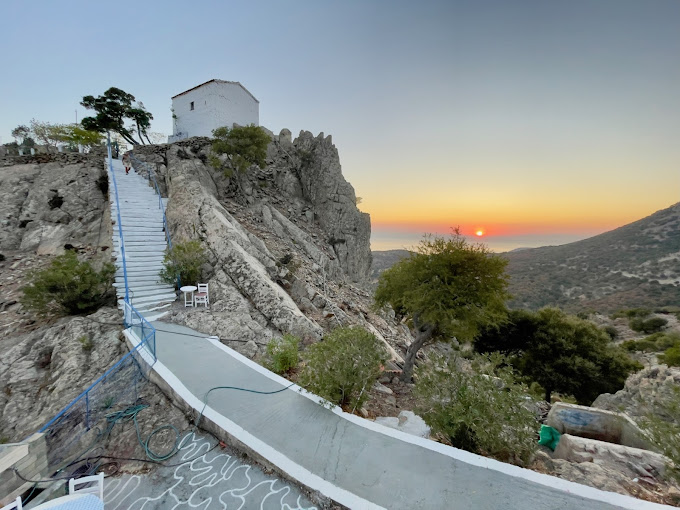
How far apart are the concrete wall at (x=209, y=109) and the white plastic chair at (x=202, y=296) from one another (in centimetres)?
2042

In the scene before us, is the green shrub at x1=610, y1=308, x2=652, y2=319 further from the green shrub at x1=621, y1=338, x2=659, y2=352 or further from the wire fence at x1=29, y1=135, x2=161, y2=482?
the wire fence at x1=29, y1=135, x2=161, y2=482

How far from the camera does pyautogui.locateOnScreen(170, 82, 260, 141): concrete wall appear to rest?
2586 cm

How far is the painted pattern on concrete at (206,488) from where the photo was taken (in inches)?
155

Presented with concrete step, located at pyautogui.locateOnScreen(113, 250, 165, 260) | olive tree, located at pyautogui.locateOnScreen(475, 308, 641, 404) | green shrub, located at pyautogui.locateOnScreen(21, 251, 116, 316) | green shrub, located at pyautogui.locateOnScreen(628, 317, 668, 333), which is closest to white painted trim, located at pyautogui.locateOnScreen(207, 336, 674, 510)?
green shrub, located at pyautogui.locateOnScreen(21, 251, 116, 316)

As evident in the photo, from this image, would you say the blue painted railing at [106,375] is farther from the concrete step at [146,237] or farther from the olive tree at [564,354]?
the olive tree at [564,354]

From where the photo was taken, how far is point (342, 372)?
564 cm

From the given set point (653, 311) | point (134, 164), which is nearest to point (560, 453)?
point (134, 164)

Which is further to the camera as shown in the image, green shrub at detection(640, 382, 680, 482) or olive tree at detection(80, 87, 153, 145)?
olive tree at detection(80, 87, 153, 145)

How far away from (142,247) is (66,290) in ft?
11.9

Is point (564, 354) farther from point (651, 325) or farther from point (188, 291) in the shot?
point (651, 325)

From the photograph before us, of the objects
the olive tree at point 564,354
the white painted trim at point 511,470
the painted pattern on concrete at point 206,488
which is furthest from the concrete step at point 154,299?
the olive tree at point 564,354

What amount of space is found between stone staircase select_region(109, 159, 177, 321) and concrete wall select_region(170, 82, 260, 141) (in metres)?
11.3

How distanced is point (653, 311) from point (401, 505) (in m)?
56.0

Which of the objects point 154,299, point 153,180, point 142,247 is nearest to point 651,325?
point 154,299
